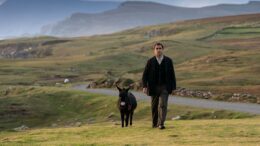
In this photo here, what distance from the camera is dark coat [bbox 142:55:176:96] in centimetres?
2503

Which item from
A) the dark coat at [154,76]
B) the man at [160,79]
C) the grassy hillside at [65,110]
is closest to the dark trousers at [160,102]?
the man at [160,79]

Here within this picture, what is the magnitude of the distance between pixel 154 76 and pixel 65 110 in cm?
3303

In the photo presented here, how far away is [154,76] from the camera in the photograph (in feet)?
82.8

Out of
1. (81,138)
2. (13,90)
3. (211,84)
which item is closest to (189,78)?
(211,84)

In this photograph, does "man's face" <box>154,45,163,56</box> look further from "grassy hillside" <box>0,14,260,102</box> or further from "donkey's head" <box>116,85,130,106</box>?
"grassy hillside" <box>0,14,260,102</box>

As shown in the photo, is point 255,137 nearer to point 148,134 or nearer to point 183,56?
point 148,134

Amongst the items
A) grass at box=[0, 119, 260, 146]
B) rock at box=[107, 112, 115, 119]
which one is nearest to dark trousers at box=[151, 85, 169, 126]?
grass at box=[0, 119, 260, 146]

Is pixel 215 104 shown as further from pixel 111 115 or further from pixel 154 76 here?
pixel 154 76

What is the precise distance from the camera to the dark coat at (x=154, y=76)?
25.0 meters

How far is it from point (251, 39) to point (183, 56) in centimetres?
2477

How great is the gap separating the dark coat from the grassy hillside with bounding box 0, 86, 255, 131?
17011mm

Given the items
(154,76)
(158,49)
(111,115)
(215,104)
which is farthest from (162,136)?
(215,104)

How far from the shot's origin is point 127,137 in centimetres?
2450

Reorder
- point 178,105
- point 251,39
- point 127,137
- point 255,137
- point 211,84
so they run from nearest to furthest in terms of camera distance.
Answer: point 255,137
point 127,137
point 178,105
point 211,84
point 251,39
